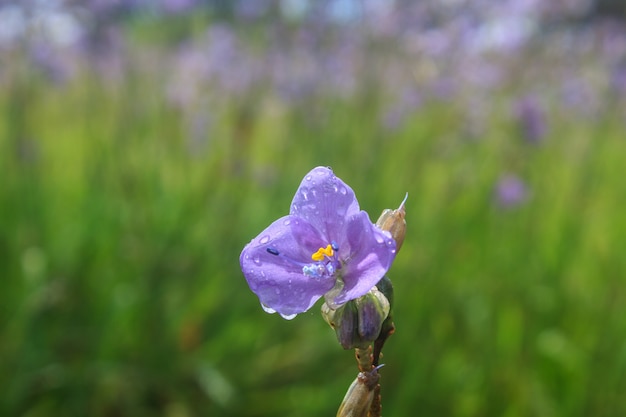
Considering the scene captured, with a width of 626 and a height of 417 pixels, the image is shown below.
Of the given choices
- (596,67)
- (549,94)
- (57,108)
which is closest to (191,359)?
(596,67)

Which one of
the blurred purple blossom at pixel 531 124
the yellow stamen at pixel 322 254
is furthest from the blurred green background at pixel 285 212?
the yellow stamen at pixel 322 254

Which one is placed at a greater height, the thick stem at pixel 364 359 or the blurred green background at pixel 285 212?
the thick stem at pixel 364 359

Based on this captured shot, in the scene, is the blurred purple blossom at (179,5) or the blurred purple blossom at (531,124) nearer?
the blurred purple blossom at (531,124)

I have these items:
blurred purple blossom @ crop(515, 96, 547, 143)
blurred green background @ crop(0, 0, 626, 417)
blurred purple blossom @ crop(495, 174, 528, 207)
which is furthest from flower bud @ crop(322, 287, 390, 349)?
blurred purple blossom @ crop(495, 174, 528, 207)

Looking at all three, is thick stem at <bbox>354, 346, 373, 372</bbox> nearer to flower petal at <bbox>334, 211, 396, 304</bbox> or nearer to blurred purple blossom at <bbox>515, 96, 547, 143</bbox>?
flower petal at <bbox>334, 211, 396, 304</bbox>

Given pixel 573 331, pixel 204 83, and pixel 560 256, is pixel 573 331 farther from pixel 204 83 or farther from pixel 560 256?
pixel 204 83

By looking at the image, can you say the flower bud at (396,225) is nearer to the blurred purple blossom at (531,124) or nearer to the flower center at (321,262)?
the flower center at (321,262)
